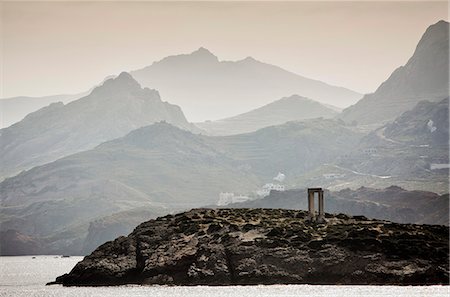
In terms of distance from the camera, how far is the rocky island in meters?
125

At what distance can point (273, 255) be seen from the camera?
129 meters

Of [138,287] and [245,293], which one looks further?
[138,287]

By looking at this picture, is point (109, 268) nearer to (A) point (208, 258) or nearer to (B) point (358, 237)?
(A) point (208, 258)

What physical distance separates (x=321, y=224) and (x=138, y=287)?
25223 mm

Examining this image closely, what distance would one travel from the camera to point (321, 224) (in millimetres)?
139875

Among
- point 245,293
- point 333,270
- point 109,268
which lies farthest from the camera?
point 109,268

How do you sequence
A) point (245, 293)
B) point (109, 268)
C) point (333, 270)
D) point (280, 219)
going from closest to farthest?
1. point (245, 293)
2. point (333, 270)
3. point (109, 268)
4. point (280, 219)

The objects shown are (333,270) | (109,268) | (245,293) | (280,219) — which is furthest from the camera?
(280,219)

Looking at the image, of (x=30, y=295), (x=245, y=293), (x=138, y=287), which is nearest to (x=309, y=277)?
(x=245, y=293)

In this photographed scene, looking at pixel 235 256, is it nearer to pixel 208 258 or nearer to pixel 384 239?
pixel 208 258

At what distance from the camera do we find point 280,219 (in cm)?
14575

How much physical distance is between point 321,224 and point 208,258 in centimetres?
1731

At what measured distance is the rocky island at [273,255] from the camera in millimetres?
125125

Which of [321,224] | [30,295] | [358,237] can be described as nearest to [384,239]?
[358,237]
